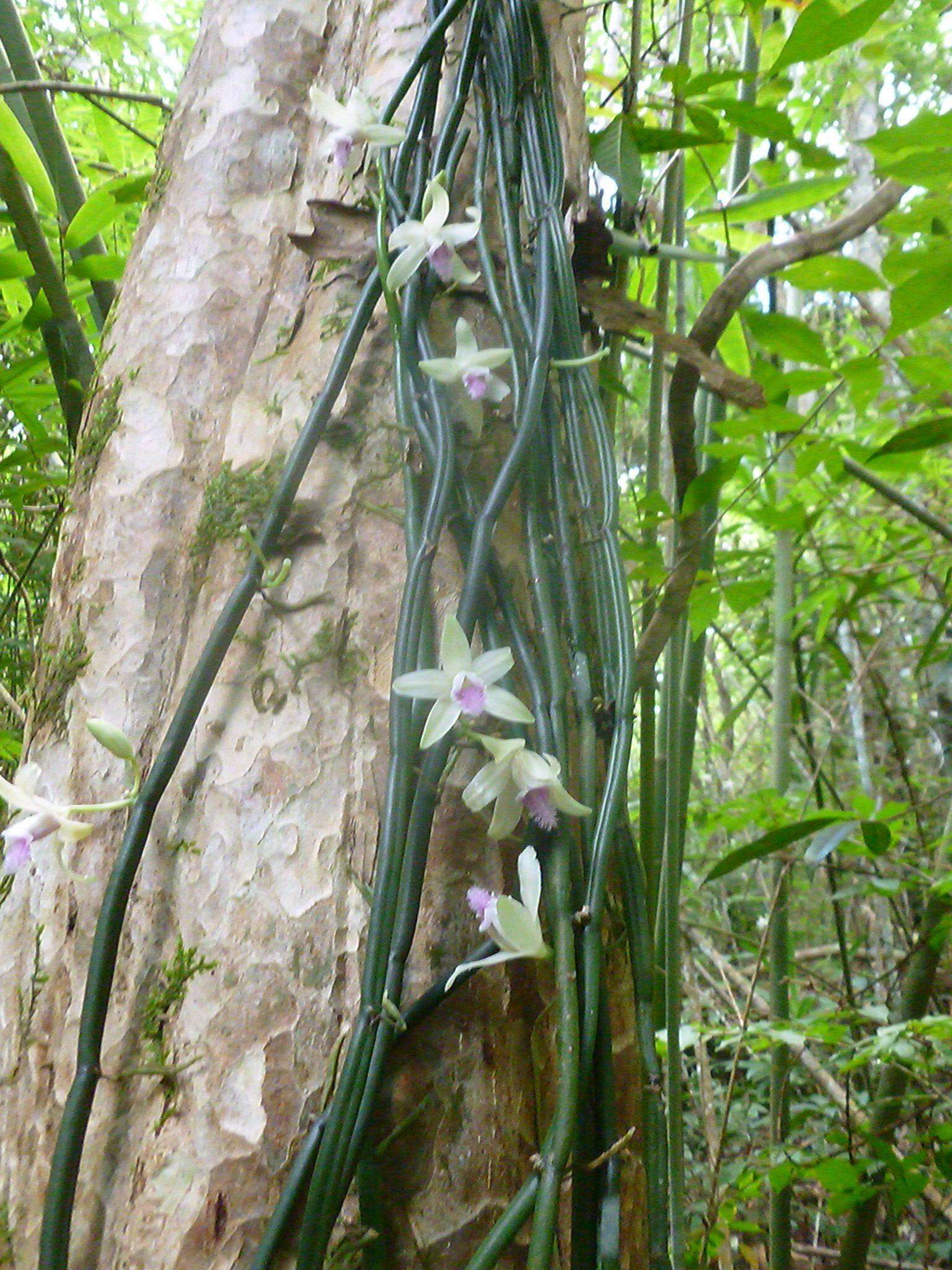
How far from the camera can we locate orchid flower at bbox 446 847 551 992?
1.48 feet

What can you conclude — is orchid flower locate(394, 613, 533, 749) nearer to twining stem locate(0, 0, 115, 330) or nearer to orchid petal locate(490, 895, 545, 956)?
orchid petal locate(490, 895, 545, 956)

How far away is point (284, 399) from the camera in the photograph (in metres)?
0.68

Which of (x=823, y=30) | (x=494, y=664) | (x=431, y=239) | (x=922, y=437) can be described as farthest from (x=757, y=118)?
(x=494, y=664)

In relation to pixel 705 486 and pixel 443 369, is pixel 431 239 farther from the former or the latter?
pixel 705 486

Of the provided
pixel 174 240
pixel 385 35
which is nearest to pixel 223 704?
pixel 174 240

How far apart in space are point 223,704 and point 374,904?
0.62ft

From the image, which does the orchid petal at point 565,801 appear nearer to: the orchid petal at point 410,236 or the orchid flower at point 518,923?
the orchid flower at point 518,923

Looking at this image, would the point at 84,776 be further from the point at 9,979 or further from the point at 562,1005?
the point at 562,1005

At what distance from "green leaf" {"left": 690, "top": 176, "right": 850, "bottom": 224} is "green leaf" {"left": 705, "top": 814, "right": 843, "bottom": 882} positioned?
2.15 feet

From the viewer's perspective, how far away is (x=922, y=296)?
31.9 inches

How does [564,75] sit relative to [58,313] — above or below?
above

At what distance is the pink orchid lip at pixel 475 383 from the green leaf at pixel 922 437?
468 mm

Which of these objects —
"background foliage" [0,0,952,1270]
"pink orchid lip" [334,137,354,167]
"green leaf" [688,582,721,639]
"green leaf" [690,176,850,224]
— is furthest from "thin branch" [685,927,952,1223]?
"pink orchid lip" [334,137,354,167]

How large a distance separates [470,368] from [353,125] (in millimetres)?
247
